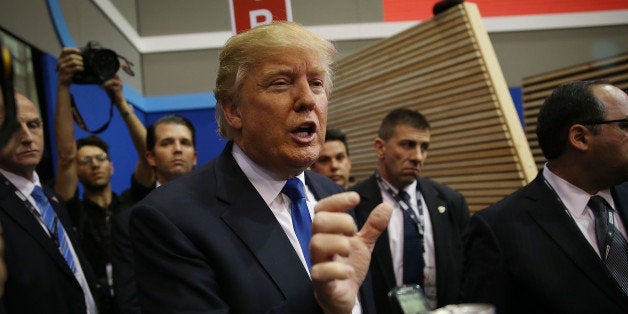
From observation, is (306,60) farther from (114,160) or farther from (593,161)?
(114,160)

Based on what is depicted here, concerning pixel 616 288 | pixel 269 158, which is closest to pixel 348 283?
pixel 269 158

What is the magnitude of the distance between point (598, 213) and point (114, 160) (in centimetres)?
600

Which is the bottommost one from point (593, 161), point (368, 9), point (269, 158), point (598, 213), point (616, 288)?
point (616, 288)

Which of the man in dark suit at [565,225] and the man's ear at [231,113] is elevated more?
the man's ear at [231,113]

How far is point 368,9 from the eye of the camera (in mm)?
9453

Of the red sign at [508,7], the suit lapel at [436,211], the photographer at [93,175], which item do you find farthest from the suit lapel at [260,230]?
the red sign at [508,7]

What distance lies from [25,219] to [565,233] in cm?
210

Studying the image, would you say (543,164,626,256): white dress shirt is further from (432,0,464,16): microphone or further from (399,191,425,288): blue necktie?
(432,0,464,16): microphone

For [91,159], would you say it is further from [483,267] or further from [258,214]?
[483,267]

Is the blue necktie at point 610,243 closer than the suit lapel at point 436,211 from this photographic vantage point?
Yes

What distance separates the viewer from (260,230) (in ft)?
4.50

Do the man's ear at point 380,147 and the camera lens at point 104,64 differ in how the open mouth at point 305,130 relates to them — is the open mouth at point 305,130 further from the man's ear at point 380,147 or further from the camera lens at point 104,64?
the man's ear at point 380,147

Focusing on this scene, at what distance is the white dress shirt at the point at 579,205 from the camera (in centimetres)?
200

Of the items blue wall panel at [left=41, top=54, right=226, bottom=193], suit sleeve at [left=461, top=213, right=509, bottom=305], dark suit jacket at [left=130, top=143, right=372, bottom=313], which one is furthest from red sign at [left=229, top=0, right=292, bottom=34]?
blue wall panel at [left=41, top=54, right=226, bottom=193]
